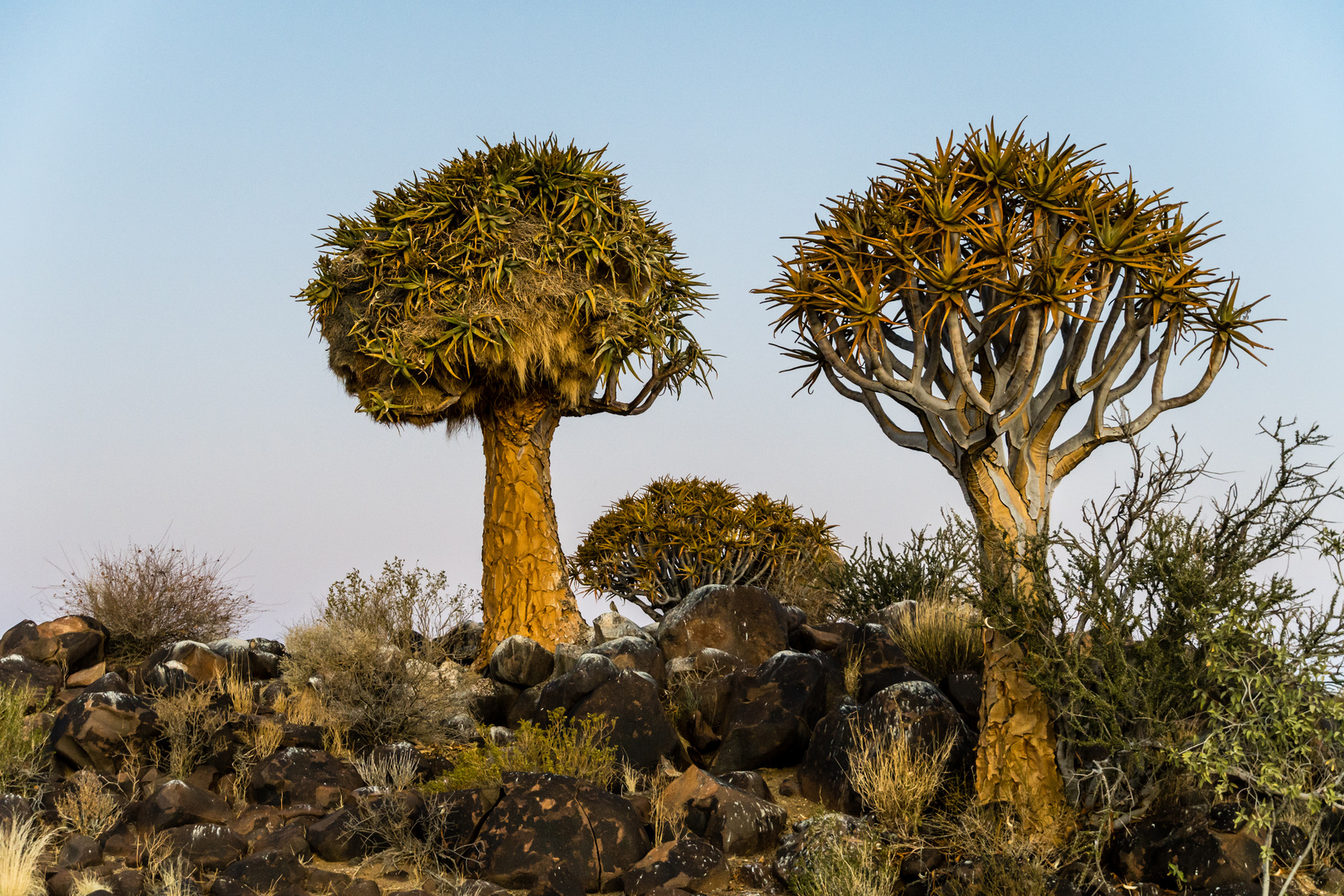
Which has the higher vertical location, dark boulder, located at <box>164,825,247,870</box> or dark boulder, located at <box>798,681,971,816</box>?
dark boulder, located at <box>798,681,971,816</box>

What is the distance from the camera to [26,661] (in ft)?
43.1

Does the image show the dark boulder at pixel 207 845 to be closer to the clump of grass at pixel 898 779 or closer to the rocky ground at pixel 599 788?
the rocky ground at pixel 599 788

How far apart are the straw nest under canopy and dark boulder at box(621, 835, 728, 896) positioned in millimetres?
6967

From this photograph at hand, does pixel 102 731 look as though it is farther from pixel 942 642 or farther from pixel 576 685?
pixel 942 642

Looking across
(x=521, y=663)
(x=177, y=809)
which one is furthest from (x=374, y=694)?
(x=177, y=809)

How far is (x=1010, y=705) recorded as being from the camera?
8.33 m

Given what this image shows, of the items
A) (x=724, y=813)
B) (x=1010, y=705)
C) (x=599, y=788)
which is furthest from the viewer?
(x=599, y=788)

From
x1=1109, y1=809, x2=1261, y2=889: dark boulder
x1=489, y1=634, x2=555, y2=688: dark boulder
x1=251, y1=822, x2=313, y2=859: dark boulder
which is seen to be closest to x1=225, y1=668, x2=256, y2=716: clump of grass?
x1=251, y1=822, x2=313, y2=859: dark boulder

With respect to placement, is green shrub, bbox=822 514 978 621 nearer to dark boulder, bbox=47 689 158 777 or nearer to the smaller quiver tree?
the smaller quiver tree

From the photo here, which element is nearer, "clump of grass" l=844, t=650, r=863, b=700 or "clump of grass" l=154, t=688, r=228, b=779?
"clump of grass" l=154, t=688, r=228, b=779

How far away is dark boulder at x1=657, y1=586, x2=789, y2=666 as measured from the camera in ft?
40.6

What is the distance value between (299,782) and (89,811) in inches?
66.9

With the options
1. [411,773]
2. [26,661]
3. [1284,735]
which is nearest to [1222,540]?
[1284,735]

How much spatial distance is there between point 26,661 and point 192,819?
552 centimetres
